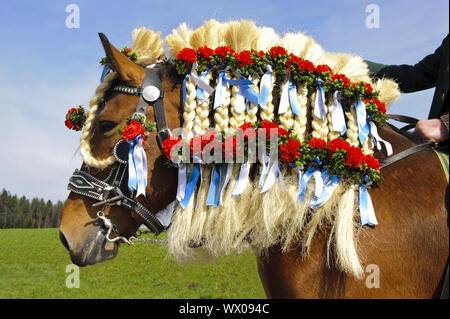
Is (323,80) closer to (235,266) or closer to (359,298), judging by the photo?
(359,298)

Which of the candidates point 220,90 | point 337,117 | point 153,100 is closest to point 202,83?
point 220,90

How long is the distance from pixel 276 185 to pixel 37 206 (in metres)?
48.4

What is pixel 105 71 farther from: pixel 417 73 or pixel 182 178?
pixel 417 73

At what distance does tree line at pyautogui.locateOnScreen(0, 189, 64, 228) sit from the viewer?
4072 centimetres

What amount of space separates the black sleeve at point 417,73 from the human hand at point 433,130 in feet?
2.67

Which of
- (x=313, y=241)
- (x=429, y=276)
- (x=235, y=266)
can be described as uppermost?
(x=313, y=241)

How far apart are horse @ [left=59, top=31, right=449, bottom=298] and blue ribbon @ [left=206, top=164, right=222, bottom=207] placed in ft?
0.96

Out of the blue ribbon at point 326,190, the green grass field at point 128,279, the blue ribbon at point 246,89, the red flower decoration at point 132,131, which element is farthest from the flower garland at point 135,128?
the green grass field at point 128,279

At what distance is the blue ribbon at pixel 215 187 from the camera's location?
241 centimetres

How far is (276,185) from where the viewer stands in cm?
234

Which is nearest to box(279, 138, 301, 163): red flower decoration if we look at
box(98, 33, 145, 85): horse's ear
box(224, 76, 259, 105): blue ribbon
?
box(224, 76, 259, 105): blue ribbon

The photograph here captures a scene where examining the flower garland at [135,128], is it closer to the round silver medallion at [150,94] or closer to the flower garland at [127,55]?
the round silver medallion at [150,94]

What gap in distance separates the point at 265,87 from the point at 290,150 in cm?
49
